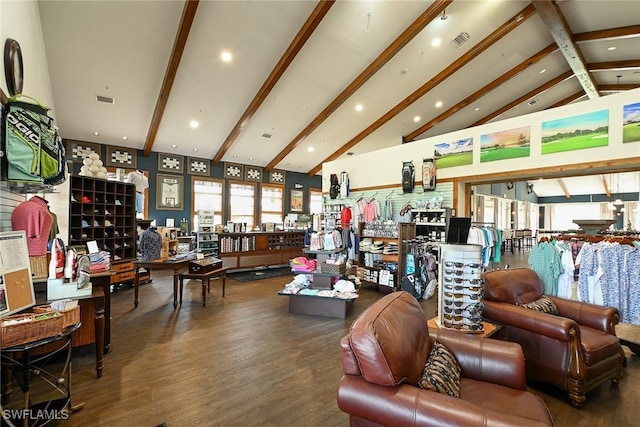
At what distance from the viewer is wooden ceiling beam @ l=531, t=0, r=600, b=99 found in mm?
5121

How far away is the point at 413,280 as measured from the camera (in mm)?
5348

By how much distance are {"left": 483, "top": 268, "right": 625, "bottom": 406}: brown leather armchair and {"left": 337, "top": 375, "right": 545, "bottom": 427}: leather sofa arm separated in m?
1.59

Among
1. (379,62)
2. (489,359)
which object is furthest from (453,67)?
(489,359)

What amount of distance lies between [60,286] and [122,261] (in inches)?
151

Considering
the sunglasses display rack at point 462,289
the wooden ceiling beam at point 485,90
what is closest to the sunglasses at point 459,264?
the sunglasses display rack at point 462,289

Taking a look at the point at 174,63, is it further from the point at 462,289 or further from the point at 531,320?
the point at 531,320

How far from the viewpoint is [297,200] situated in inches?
504

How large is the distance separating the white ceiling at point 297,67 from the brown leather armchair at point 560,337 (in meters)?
5.06

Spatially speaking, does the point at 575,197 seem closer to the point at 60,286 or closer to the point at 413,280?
the point at 413,280

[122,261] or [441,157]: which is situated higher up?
[441,157]

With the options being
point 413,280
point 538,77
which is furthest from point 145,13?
point 538,77

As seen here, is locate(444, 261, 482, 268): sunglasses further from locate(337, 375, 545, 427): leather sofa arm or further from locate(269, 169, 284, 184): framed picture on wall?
locate(269, 169, 284, 184): framed picture on wall

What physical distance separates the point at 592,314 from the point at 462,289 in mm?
1461

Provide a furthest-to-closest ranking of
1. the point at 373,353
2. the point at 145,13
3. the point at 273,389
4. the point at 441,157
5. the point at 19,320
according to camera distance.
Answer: the point at 441,157
the point at 145,13
the point at 273,389
the point at 19,320
the point at 373,353
